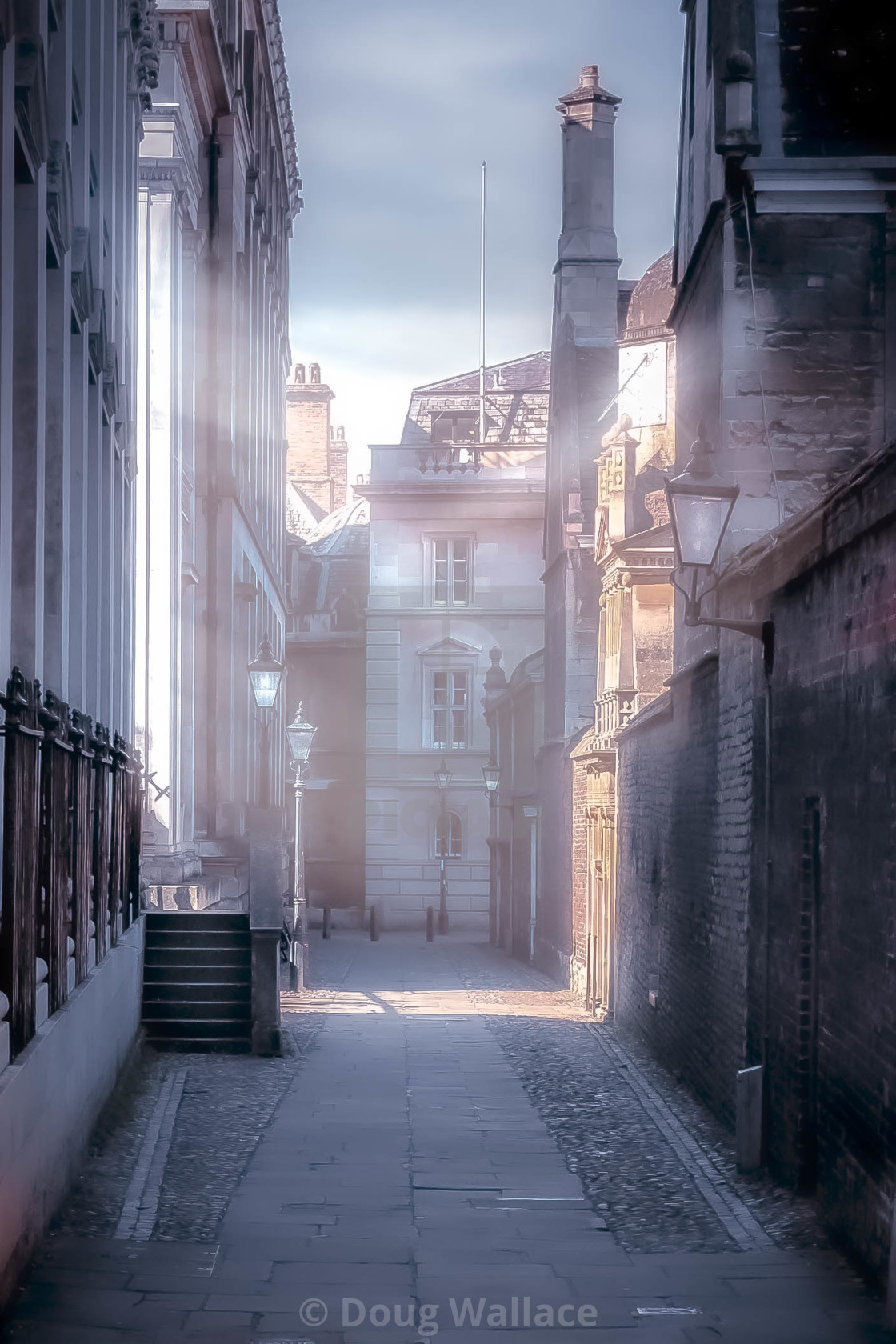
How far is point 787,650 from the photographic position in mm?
8609

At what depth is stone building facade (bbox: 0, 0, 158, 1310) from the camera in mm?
6891

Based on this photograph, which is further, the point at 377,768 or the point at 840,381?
the point at 377,768

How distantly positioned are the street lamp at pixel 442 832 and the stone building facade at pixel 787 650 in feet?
80.3

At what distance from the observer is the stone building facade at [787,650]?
6.95 m

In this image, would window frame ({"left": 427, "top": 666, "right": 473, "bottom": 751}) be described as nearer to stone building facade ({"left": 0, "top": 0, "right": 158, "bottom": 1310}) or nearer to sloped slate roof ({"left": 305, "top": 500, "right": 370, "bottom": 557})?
sloped slate roof ({"left": 305, "top": 500, "right": 370, "bottom": 557})

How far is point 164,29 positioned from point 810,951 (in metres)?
17.3

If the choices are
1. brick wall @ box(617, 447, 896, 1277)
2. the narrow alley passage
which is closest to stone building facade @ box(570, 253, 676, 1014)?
the narrow alley passage

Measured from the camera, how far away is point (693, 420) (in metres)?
13.4

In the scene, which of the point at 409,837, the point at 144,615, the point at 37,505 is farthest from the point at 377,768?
the point at 37,505

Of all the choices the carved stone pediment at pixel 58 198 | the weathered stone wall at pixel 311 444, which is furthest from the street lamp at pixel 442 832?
the carved stone pediment at pixel 58 198

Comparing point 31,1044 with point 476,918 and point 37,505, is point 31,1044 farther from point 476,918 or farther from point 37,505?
point 476,918

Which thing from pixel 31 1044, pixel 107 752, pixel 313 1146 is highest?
pixel 107 752

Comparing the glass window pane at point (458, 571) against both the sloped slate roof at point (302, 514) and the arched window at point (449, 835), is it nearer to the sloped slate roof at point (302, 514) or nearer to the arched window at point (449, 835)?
the arched window at point (449, 835)

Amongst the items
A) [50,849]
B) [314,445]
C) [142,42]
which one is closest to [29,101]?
[50,849]
